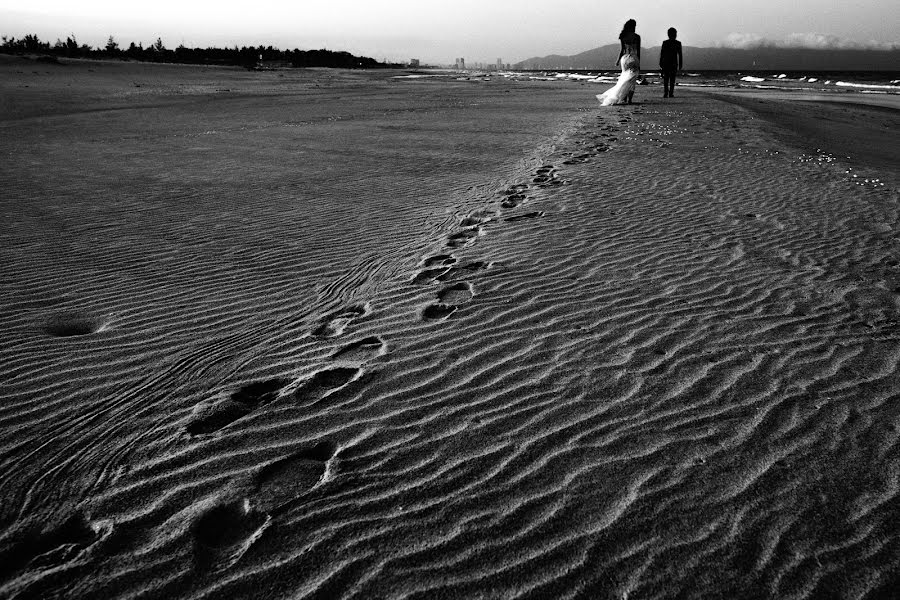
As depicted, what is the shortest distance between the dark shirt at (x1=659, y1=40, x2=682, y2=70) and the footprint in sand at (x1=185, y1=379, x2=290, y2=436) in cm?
1898

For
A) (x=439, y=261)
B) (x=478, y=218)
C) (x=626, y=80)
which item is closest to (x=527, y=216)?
(x=478, y=218)

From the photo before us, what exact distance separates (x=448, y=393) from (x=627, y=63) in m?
17.7

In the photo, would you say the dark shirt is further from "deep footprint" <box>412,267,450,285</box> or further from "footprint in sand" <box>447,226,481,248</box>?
"deep footprint" <box>412,267,450,285</box>

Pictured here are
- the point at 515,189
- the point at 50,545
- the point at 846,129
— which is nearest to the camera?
the point at 50,545

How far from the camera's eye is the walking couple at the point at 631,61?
57.1 ft

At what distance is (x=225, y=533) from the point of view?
2336 mm

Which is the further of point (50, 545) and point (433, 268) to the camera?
point (433, 268)

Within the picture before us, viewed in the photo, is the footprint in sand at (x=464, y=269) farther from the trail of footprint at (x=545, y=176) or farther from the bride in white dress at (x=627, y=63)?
the bride in white dress at (x=627, y=63)

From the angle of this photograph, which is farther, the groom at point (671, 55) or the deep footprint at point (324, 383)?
the groom at point (671, 55)

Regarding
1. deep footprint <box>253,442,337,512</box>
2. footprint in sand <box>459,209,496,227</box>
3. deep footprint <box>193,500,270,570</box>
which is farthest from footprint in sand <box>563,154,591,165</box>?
deep footprint <box>193,500,270,570</box>

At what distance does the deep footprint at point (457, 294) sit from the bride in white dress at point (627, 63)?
15.1 metres

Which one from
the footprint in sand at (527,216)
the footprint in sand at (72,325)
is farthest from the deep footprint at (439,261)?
the footprint in sand at (72,325)

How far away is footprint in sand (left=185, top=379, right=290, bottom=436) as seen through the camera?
117 inches

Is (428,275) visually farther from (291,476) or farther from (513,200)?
(513,200)
